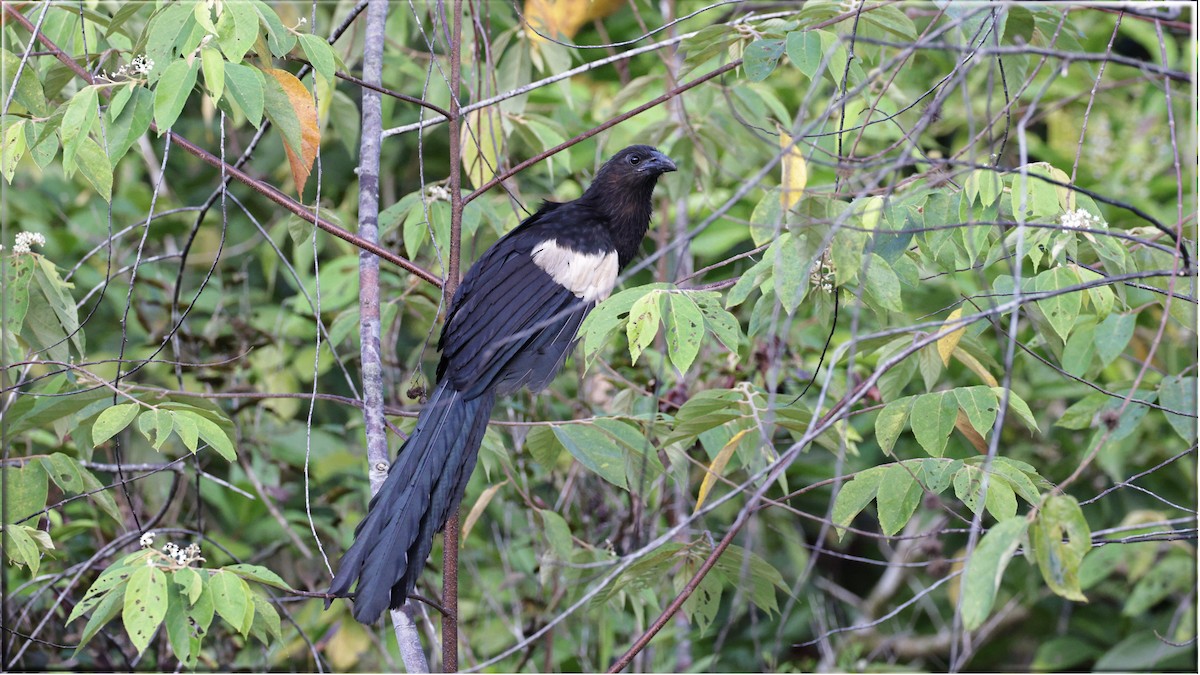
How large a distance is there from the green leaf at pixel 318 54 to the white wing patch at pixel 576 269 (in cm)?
88

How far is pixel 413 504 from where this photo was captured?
2.04 meters

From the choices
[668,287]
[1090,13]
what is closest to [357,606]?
[668,287]

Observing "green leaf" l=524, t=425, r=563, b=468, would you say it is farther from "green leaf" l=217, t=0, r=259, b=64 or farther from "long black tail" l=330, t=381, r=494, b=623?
"green leaf" l=217, t=0, r=259, b=64

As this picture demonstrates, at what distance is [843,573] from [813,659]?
0.44 meters

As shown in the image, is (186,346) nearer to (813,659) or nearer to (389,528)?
(389,528)

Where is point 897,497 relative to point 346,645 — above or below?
above

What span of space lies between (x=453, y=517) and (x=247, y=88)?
2.90 ft

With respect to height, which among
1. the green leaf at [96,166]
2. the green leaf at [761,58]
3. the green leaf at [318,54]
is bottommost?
the green leaf at [761,58]

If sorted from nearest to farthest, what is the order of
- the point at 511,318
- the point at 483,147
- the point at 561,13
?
the point at 511,318 → the point at 483,147 → the point at 561,13

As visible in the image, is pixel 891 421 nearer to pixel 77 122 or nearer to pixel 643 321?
pixel 643 321

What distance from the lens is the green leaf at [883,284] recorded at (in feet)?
5.87

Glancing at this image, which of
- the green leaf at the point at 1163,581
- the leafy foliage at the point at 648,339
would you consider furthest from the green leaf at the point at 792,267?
the green leaf at the point at 1163,581

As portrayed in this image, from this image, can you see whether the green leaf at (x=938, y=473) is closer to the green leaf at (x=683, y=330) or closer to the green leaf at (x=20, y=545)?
the green leaf at (x=683, y=330)

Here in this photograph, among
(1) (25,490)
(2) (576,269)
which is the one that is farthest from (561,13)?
(1) (25,490)
